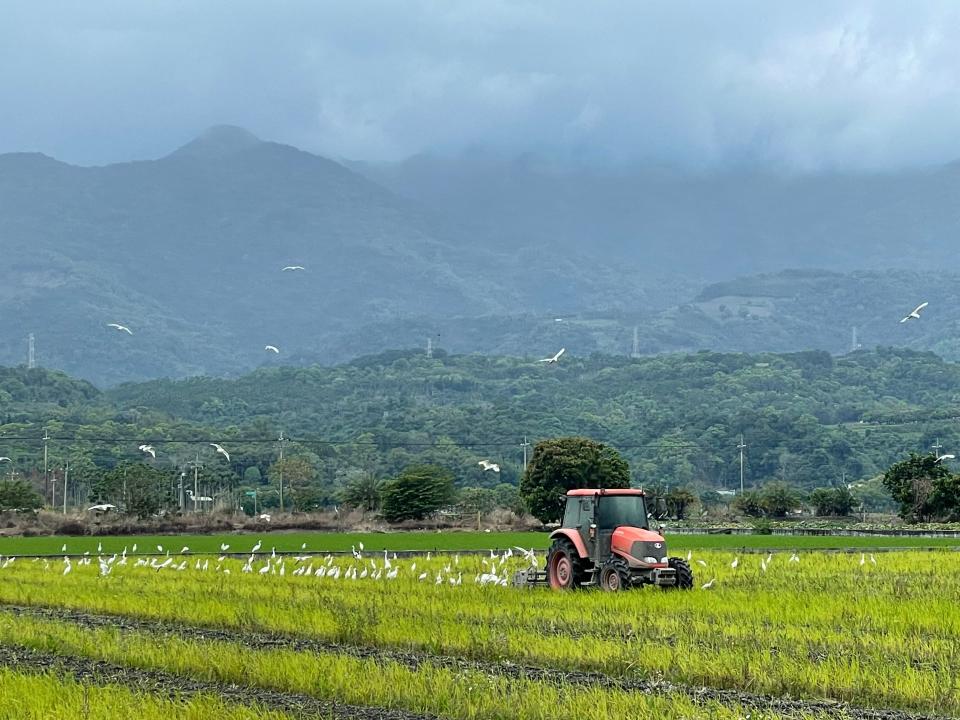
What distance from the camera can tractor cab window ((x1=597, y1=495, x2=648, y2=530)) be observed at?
27984 mm

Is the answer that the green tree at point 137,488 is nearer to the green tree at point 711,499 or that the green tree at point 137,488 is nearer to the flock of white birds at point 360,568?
the flock of white birds at point 360,568

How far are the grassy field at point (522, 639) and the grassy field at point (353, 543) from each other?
2134cm

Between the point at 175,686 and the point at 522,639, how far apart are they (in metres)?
5.45

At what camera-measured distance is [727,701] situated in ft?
50.4

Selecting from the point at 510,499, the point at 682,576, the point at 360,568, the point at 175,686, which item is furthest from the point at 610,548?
the point at 510,499

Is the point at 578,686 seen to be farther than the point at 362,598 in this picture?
No

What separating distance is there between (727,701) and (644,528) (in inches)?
504

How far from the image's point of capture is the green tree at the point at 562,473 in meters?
80.2

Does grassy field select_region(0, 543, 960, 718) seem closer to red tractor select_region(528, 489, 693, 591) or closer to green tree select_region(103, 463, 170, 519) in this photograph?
red tractor select_region(528, 489, 693, 591)

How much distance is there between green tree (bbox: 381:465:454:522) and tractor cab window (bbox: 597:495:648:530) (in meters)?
55.2

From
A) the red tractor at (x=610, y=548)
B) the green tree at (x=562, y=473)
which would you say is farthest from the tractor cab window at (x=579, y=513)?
the green tree at (x=562, y=473)

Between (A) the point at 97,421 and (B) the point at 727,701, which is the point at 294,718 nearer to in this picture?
(B) the point at 727,701

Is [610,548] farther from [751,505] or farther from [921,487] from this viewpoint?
[751,505]

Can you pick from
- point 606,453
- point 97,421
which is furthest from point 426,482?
point 97,421
